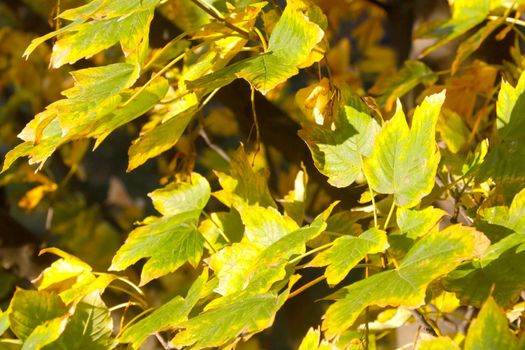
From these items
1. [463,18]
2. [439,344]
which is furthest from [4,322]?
[463,18]

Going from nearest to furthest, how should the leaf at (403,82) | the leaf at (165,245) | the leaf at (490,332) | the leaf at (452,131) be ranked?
the leaf at (490,332), the leaf at (165,245), the leaf at (452,131), the leaf at (403,82)

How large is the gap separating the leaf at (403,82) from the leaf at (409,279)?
41 cm

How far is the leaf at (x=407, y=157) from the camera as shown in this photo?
0.55 m

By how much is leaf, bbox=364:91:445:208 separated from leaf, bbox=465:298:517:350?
13cm

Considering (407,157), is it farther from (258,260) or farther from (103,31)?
(103,31)

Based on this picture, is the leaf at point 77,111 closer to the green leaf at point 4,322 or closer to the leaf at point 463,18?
the green leaf at point 4,322

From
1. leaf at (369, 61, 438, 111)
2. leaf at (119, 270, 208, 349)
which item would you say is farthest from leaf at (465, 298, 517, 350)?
leaf at (369, 61, 438, 111)

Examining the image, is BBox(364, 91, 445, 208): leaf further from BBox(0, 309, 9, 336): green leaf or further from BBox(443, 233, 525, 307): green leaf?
BBox(0, 309, 9, 336): green leaf

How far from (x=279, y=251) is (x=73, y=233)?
1365mm

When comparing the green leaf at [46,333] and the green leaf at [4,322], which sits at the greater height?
the green leaf at [46,333]

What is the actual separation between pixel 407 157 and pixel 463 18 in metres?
0.31

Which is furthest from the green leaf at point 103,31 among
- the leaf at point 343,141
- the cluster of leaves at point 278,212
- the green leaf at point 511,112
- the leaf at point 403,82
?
the leaf at point 403,82

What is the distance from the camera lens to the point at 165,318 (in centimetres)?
62

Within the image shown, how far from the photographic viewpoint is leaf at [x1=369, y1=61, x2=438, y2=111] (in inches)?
36.9
